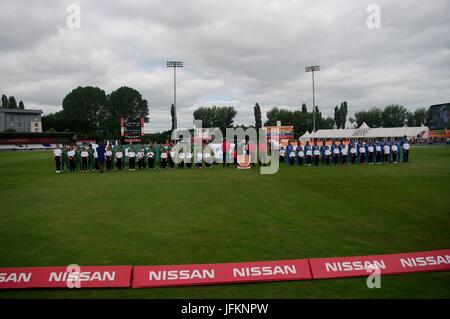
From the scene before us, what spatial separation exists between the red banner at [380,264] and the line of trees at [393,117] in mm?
109277

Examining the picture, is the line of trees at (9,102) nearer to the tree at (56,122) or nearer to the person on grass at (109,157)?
the tree at (56,122)

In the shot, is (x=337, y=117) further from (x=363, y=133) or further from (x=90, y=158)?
(x=90, y=158)

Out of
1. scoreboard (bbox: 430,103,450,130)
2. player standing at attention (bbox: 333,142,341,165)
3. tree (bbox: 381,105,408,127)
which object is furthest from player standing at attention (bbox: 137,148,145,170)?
tree (bbox: 381,105,408,127)

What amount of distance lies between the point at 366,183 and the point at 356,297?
11414 mm

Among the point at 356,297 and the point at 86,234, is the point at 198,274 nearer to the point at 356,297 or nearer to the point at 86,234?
the point at 356,297

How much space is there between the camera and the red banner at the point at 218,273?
507 centimetres

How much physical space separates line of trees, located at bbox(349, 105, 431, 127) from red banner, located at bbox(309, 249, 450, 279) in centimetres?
10928

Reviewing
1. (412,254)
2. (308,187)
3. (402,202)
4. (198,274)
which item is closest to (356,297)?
(412,254)

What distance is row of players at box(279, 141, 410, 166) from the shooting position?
84.5 ft

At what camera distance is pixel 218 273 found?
17.2 ft

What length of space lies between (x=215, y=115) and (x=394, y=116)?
57.7m

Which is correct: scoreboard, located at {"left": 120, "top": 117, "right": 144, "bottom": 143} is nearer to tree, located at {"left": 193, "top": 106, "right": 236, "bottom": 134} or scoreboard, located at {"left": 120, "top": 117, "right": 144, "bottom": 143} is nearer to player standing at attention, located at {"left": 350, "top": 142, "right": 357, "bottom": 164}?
player standing at attention, located at {"left": 350, "top": 142, "right": 357, "bottom": 164}
